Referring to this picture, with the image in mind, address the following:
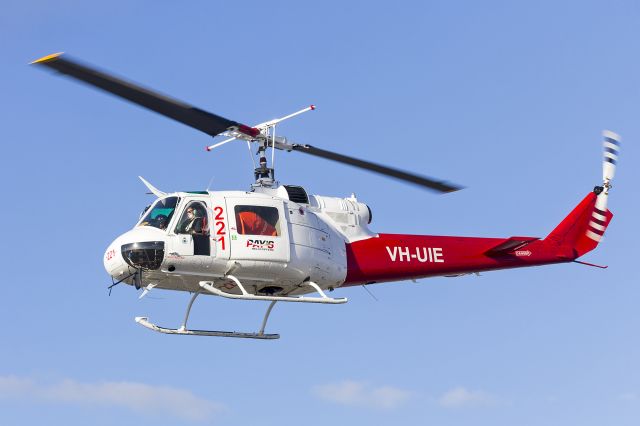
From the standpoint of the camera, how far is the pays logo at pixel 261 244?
74.4 feet

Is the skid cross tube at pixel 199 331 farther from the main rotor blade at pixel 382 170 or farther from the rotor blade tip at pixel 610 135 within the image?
the rotor blade tip at pixel 610 135

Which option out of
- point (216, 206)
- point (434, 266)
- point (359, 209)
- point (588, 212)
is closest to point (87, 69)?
point (216, 206)

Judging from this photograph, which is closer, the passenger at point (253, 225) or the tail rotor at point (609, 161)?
the passenger at point (253, 225)

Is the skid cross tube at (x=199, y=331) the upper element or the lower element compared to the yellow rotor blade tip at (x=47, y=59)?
lower

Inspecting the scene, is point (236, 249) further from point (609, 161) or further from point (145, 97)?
point (609, 161)

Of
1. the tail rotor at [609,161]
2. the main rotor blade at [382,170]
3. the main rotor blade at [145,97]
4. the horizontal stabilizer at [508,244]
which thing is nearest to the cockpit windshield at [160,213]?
the main rotor blade at [145,97]

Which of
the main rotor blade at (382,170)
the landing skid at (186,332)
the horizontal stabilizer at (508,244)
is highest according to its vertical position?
the main rotor blade at (382,170)

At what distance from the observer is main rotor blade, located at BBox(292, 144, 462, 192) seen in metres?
24.4

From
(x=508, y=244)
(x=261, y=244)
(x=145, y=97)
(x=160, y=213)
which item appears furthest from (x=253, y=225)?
(x=508, y=244)

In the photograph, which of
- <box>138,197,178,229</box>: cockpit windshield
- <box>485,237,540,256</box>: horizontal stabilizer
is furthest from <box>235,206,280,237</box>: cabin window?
<box>485,237,540,256</box>: horizontal stabilizer

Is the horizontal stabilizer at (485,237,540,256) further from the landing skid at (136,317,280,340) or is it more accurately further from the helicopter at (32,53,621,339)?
the landing skid at (136,317,280,340)

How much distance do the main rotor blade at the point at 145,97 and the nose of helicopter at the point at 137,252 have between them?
7.36ft

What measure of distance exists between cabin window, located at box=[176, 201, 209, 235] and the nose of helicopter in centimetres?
46

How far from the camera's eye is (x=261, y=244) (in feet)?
74.7
